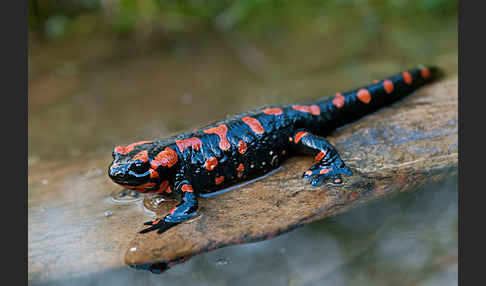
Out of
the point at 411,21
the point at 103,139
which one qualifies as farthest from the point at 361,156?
the point at 411,21

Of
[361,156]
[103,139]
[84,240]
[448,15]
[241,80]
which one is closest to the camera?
[84,240]

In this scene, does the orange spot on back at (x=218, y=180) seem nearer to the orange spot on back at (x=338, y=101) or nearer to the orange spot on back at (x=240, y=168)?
the orange spot on back at (x=240, y=168)

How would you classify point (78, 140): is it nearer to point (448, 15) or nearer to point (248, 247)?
point (248, 247)

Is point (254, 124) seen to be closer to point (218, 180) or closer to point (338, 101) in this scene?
point (218, 180)

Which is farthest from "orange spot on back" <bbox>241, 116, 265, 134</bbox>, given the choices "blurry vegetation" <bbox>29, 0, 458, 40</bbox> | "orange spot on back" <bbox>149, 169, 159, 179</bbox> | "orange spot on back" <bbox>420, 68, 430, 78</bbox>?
"blurry vegetation" <bbox>29, 0, 458, 40</bbox>

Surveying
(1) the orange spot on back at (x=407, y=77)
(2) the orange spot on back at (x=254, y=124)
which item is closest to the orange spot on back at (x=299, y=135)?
(2) the orange spot on back at (x=254, y=124)

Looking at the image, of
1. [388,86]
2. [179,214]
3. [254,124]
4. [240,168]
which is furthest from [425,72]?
[179,214]
